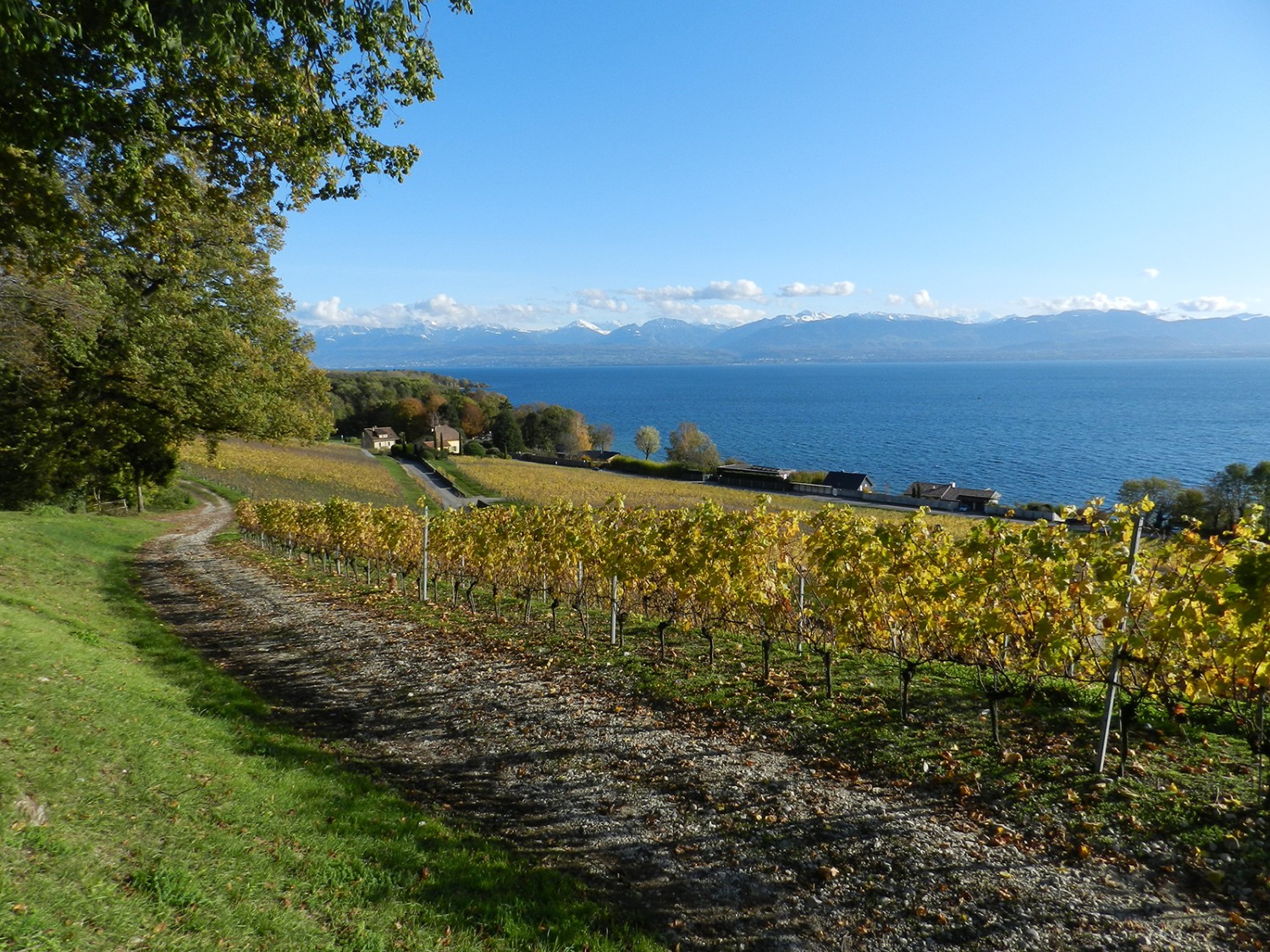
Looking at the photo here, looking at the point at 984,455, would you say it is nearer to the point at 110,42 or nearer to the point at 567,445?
the point at 567,445

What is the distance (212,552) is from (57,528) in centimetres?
480

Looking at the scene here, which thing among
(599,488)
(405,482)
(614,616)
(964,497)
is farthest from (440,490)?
(614,616)

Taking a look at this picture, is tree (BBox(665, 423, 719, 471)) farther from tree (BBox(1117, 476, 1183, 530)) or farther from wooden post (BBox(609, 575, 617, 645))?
wooden post (BBox(609, 575, 617, 645))

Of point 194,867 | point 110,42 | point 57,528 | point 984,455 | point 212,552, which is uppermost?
point 110,42

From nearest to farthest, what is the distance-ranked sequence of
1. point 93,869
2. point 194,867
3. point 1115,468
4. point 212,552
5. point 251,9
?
point 93,869 → point 194,867 → point 251,9 → point 212,552 → point 1115,468

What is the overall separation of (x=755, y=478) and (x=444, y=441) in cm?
4876

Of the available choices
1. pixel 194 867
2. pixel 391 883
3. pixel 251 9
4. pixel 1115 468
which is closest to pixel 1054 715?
pixel 391 883

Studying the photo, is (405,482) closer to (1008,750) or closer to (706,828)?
(706,828)

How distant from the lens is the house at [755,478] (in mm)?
75438

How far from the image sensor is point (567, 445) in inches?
4594

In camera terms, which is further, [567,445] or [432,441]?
[567,445]

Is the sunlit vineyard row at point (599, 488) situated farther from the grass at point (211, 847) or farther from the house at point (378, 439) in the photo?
the grass at point (211, 847)

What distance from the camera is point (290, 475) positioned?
55.2 meters

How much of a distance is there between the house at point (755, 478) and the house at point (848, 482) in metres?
4.68
